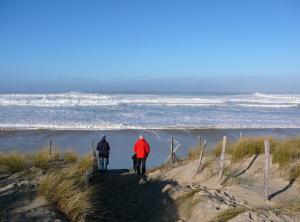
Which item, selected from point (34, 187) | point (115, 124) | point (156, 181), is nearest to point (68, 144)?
point (115, 124)

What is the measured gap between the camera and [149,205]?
10.8 meters

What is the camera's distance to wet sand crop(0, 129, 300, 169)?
816 inches

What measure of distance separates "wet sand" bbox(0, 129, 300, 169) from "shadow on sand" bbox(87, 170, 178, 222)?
176 inches

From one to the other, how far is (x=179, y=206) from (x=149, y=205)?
0.96m

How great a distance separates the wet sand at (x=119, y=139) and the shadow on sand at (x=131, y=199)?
14.6ft

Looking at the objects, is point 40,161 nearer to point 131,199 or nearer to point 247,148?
point 131,199

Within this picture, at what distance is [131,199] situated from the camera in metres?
11.5

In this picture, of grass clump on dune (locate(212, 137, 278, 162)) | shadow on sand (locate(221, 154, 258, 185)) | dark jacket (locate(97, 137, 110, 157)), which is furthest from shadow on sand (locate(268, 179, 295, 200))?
dark jacket (locate(97, 137, 110, 157))

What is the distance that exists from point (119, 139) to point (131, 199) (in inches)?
559

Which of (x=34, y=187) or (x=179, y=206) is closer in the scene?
(x=34, y=187)

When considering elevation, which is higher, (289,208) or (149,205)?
(289,208)

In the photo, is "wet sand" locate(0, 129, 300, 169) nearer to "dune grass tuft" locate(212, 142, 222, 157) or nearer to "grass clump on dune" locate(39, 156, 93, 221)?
"dune grass tuft" locate(212, 142, 222, 157)

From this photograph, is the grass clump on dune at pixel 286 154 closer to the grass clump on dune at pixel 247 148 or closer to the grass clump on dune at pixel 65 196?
the grass clump on dune at pixel 247 148

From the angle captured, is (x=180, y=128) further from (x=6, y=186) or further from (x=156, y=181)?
(x=6, y=186)
